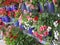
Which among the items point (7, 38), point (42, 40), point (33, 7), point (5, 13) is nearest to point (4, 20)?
point (5, 13)

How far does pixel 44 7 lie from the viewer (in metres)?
2.59

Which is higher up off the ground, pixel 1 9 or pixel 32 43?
pixel 1 9

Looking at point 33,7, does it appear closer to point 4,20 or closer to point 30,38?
point 30,38

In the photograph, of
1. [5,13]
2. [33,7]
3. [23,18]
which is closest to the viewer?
[33,7]

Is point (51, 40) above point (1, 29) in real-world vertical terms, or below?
above

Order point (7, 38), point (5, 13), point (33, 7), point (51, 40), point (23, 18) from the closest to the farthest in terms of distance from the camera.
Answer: point (51, 40) → point (33, 7) → point (23, 18) → point (7, 38) → point (5, 13)

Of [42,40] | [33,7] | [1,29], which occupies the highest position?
[33,7]

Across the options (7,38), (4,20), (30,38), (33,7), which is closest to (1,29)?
(4,20)

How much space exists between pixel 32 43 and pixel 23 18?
45 centimetres

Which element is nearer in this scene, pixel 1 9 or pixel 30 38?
pixel 30 38

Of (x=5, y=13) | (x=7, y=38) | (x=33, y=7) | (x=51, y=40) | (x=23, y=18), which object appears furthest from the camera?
(x=5, y=13)

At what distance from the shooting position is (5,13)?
379cm

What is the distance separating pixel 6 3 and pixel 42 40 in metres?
1.57

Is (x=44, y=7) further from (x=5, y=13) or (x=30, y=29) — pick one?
(x=5, y=13)
